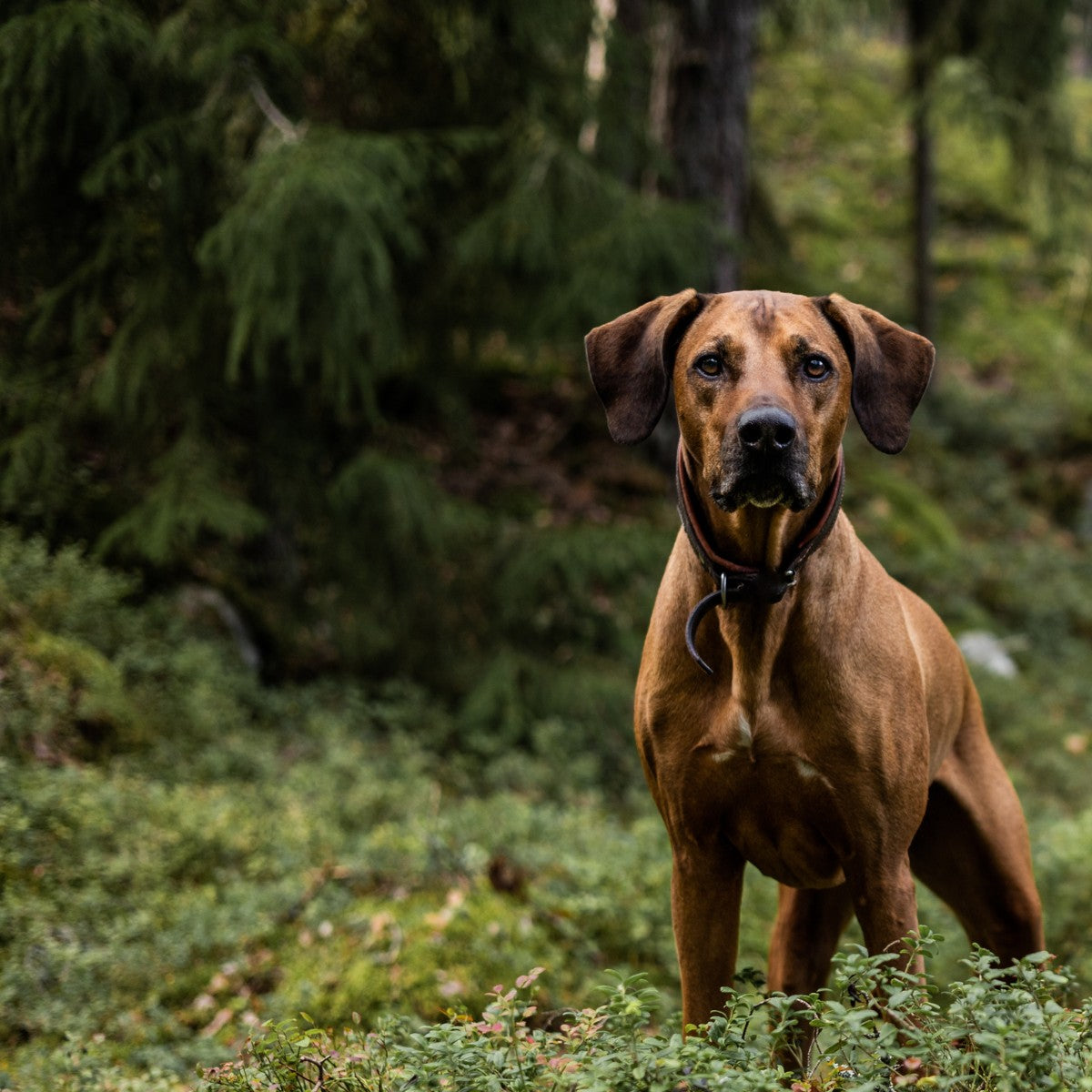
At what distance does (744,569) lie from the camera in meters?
2.79

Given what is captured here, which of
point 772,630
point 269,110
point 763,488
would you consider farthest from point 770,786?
point 269,110

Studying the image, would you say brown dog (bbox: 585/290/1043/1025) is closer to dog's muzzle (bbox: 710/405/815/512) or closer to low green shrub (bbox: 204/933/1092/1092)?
dog's muzzle (bbox: 710/405/815/512)

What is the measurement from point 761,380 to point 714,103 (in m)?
7.67

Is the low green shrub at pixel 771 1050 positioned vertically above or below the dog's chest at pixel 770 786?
below

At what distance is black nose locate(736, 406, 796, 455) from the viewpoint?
2.51 m

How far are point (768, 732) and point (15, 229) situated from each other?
6287 mm

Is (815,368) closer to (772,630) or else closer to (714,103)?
(772,630)

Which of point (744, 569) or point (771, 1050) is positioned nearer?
point (771, 1050)

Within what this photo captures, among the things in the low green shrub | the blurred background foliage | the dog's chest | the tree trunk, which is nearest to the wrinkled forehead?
the dog's chest

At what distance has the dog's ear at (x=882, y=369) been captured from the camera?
112 inches

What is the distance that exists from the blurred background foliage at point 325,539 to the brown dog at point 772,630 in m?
1.86

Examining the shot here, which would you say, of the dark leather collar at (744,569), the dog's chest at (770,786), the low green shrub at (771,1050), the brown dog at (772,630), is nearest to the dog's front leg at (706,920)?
the brown dog at (772,630)

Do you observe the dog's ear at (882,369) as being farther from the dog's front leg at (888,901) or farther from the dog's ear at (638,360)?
the dog's front leg at (888,901)

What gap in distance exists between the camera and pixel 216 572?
27.0 ft
